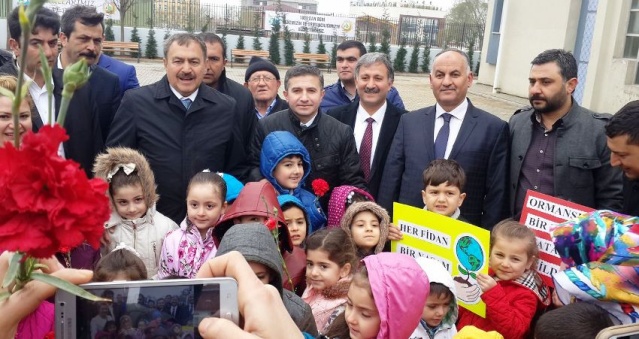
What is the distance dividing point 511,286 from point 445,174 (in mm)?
838

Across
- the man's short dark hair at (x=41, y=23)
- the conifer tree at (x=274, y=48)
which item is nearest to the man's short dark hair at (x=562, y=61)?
the man's short dark hair at (x=41, y=23)

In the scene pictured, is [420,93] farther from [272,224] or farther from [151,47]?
[272,224]

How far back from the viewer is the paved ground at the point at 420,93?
59.5 ft

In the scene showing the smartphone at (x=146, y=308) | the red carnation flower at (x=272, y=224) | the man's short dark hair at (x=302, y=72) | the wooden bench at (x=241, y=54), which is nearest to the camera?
the smartphone at (x=146, y=308)

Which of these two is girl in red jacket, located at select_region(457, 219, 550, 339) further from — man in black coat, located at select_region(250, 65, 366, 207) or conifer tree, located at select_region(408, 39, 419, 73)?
conifer tree, located at select_region(408, 39, 419, 73)

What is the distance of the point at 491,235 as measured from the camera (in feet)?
10.7

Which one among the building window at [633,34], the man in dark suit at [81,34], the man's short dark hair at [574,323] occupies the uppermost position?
the building window at [633,34]

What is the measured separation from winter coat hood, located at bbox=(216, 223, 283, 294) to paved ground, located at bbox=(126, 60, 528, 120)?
13.6 meters

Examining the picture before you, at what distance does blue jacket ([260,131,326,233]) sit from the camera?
12.4ft

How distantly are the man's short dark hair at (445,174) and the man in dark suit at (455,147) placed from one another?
33 centimetres

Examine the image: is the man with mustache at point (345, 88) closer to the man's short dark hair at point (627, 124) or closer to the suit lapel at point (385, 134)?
the suit lapel at point (385, 134)

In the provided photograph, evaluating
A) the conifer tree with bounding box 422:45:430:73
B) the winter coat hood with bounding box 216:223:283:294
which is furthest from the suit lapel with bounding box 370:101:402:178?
the conifer tree with bounding box 422:45:430:73

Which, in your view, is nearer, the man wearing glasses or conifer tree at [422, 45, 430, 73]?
the man wearing glasses

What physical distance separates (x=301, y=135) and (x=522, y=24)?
1772cm
